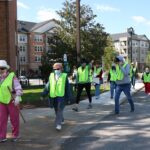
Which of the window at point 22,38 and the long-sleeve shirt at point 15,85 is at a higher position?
the window at point 22,38

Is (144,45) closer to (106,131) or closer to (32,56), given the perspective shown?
(32,56)

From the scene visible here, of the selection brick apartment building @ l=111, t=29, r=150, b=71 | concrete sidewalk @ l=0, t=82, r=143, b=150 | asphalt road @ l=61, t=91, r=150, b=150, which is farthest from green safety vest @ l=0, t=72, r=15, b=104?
brick apartment building @ l=111, t=29, r=150, b=71

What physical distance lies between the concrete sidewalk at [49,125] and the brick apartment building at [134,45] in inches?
4564

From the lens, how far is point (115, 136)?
29.0ft

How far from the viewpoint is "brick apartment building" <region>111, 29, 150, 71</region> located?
432 ft

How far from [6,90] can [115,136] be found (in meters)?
2.48

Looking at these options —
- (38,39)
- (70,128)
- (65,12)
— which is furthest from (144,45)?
(70,128)

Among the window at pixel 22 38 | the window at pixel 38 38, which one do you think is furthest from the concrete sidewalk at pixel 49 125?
the window at pixel 38 38

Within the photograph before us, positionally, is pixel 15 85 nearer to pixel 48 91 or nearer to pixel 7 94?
pixel 7 94

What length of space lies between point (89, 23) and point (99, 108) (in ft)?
129

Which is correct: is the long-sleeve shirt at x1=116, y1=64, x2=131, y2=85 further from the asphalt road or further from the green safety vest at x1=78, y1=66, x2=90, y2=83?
the green safety vest at x1=78, y1=66, x2=90, y2=83

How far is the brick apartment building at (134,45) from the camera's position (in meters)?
132

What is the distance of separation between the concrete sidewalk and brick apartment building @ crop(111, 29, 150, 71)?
115931mm

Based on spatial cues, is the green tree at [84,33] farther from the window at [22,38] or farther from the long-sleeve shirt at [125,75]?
the window at [22,38]
